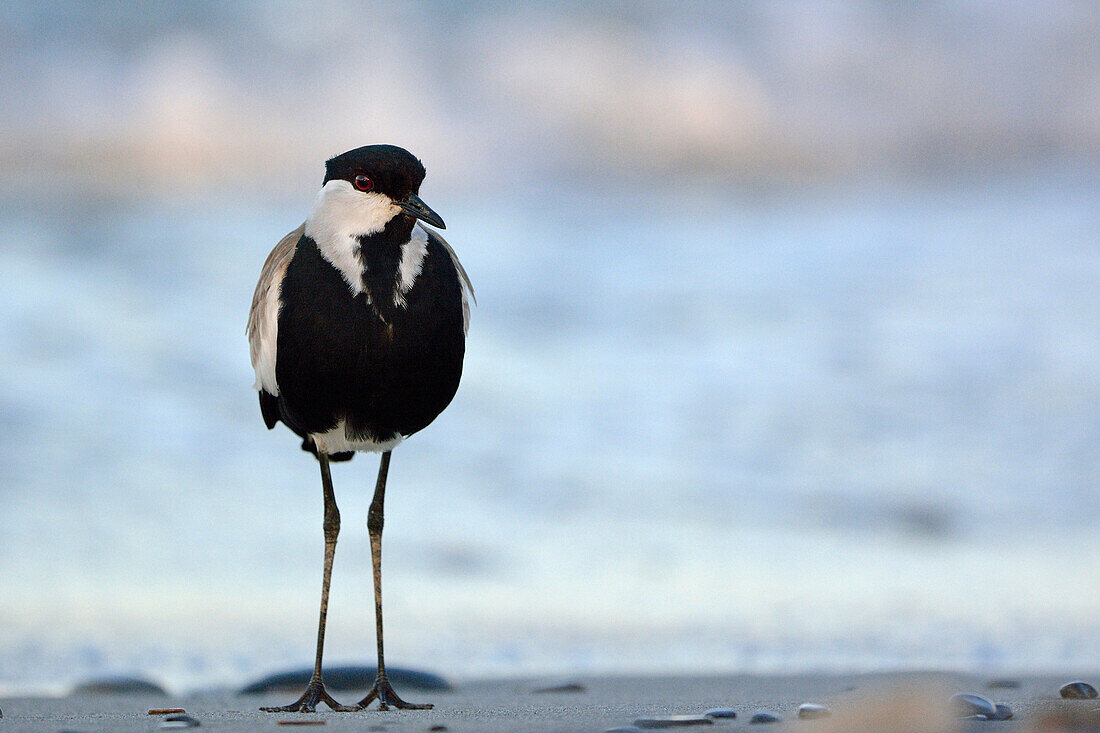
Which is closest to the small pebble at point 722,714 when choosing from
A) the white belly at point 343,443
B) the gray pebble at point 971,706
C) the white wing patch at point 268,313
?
the gray pebble at point 971,706

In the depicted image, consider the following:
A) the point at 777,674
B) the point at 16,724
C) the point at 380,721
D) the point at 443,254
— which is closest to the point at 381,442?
the point at 443,254

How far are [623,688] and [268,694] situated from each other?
246 cm

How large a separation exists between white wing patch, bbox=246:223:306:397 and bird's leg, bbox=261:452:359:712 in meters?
0.64

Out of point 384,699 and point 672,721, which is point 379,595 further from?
point 672,721

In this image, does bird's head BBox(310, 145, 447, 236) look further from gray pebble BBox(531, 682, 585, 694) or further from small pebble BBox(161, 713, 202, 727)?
gray pebble BBox(531, 682, 585, 694)

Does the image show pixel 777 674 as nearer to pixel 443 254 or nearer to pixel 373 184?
pixel 443 254

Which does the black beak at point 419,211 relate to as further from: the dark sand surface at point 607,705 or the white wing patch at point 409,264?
the dark sand surface at point 607,705

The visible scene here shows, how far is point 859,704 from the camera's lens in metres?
4.88

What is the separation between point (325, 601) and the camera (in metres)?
7.46

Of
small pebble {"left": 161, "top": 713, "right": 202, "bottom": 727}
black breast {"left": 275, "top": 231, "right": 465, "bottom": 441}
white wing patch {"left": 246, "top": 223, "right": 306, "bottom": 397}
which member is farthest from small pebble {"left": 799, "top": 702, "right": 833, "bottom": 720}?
white wing patch {"left": 246, "top": 223, "right": 306, "bottom": 397}

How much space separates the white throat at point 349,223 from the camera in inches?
271

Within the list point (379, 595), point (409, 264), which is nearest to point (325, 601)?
point (379, 595)

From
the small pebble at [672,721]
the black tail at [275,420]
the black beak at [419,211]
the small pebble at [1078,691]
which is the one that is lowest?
the small pebble at [672,721]

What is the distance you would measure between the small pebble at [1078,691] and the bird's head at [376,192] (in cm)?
450
